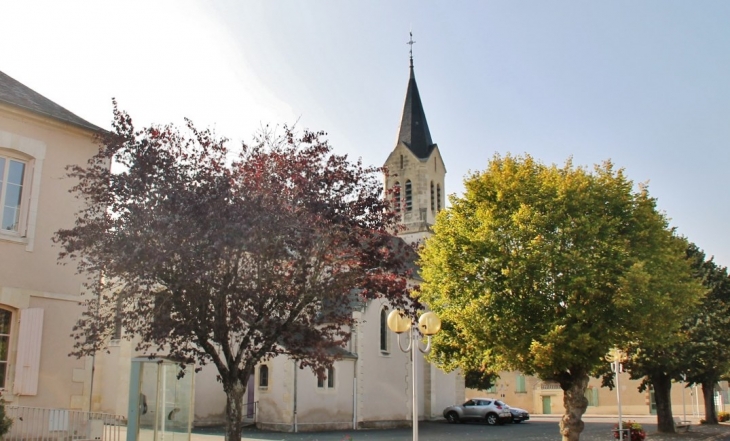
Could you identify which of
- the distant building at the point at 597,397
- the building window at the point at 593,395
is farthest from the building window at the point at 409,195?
the building window at the point at 593,395

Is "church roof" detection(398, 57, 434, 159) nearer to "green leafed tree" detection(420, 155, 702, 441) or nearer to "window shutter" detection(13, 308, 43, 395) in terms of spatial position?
"green leafed tree" detection(420, 155, 702, 441)

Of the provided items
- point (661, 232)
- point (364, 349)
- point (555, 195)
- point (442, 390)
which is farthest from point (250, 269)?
point (442, 390)

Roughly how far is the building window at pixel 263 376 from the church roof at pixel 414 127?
22887 mm

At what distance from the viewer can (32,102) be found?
1462cm

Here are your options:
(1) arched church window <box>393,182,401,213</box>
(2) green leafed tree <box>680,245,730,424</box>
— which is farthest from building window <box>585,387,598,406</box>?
(1) arched church window <box>393,182,401,213</box>

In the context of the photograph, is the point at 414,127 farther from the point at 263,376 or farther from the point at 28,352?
the point at 28,352

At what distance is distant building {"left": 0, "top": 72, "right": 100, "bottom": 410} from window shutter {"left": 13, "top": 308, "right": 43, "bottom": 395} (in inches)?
0.7

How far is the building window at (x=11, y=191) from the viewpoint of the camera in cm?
1366

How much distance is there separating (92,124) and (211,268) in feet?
20.7

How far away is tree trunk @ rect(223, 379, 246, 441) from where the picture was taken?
12016 mm

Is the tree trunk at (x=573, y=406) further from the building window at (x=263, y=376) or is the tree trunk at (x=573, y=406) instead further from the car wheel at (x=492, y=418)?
the car wheel at (x=492, y=418)

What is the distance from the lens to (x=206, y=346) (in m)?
12.1

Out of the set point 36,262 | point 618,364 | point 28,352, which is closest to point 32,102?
point 36,262

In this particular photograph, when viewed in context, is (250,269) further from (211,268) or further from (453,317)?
(453,317)
